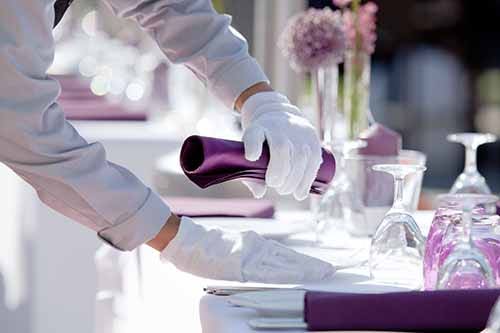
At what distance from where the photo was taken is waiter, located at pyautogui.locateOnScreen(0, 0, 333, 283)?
150cm

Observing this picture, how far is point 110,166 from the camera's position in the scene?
162 cm

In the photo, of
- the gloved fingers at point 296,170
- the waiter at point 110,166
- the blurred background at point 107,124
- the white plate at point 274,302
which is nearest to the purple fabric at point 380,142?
the waiter at point 110,166

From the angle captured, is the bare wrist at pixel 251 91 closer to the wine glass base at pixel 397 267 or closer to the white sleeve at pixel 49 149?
the white sleeve at pixel 49 149

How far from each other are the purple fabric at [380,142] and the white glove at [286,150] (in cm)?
32

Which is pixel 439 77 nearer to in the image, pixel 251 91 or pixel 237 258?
pixel 251 91

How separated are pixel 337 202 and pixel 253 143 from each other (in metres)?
0.40

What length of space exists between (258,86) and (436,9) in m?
7.77

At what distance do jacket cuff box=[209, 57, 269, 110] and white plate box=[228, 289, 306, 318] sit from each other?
529mm

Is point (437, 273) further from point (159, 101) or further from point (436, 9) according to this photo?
point (436, 9)

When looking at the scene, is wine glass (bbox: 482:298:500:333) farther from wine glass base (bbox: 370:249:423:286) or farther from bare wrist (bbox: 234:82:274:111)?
bare wrist (bbox: 234:82:274:111)

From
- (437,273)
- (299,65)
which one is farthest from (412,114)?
(437,273)

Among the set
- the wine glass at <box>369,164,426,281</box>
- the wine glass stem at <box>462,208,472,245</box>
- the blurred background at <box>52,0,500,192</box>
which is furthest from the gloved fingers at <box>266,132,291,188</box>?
the blurred background at <box>52,0,500,192</box>

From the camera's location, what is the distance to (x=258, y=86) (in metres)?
1.79

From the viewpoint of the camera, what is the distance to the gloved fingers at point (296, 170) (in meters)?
1.51
